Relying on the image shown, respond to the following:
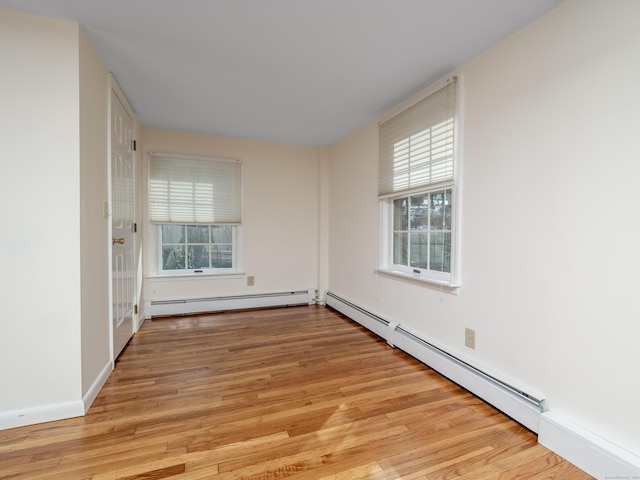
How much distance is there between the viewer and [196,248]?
13.3 feet

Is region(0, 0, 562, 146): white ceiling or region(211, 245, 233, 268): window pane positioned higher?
region(0, 0, 562, 146): white ceiling

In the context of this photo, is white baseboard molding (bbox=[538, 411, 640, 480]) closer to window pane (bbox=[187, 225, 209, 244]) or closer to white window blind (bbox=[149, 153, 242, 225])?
white window blind (bbox=[149, 153, 242, 225])

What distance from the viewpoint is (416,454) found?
155 cm

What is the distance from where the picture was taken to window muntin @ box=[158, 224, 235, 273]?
3.92 metres

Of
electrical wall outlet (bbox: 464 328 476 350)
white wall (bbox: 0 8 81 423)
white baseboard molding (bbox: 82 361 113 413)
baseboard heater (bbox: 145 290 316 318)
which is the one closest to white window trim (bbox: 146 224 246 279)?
baseboard heater (bbox: 145 290 316 318)

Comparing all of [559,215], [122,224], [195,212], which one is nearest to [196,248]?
[195,212]

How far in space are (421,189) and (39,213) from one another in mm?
2627

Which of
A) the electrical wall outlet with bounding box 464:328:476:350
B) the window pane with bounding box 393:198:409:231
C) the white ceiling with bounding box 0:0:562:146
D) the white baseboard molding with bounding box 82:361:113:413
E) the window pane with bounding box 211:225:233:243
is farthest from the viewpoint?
the window pane with bounding box 211:225:233:243

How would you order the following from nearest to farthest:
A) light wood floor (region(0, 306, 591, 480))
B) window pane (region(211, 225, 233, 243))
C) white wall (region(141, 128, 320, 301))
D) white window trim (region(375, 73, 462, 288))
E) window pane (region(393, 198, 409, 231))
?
light wood floor (region(0, 306, 591, 480)) < white window trim (region(375, 73, 462, 288)) < window pane (region(393, 198, 409, 231)) < white wall (region(141, 128, 320, 301)) < window pane (region(211, 225, 233, 243))

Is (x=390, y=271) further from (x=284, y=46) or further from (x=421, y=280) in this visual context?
(x=284, y=46)

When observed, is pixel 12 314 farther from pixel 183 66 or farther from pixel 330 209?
pixel 330 209

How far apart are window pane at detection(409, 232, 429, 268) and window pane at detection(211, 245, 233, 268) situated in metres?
2.45

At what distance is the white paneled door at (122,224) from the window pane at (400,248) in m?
2.56

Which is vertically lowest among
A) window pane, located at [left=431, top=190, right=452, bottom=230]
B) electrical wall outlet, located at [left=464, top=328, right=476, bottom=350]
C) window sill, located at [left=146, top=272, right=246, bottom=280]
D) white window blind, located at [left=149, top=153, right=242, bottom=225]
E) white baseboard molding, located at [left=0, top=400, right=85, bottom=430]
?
white baseboard molding, located at [left=0, top=400, right=85, bottom=430]
